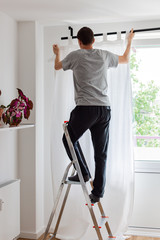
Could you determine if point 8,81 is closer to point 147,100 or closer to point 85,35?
point 85,35

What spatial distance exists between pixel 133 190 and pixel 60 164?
0.79 metres

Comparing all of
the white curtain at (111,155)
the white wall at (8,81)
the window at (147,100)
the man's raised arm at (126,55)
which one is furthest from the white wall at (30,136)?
the window at (147,100)

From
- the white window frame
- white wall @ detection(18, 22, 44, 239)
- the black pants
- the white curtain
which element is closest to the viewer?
the black pants

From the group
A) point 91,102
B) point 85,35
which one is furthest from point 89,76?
point 85,35

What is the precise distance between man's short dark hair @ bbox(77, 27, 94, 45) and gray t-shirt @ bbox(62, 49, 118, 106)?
8cm

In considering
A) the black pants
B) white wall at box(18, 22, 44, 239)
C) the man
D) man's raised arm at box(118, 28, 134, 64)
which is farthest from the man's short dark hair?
white wall at box(18, 22, 44, 239)

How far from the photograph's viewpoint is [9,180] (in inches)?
134

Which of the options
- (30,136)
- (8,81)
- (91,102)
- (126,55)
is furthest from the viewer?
(30,136)

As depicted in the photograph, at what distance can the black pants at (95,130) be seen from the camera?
273 centimetres

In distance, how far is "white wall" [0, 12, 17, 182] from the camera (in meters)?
3.26

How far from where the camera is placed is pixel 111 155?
3.41 meters

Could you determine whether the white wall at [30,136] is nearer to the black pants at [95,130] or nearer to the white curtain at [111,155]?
the white curtain at [111,155]

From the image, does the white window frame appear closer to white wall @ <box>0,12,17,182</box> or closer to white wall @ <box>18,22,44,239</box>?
white wall @ <box>18,22,44,239</box>

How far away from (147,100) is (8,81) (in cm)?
154
